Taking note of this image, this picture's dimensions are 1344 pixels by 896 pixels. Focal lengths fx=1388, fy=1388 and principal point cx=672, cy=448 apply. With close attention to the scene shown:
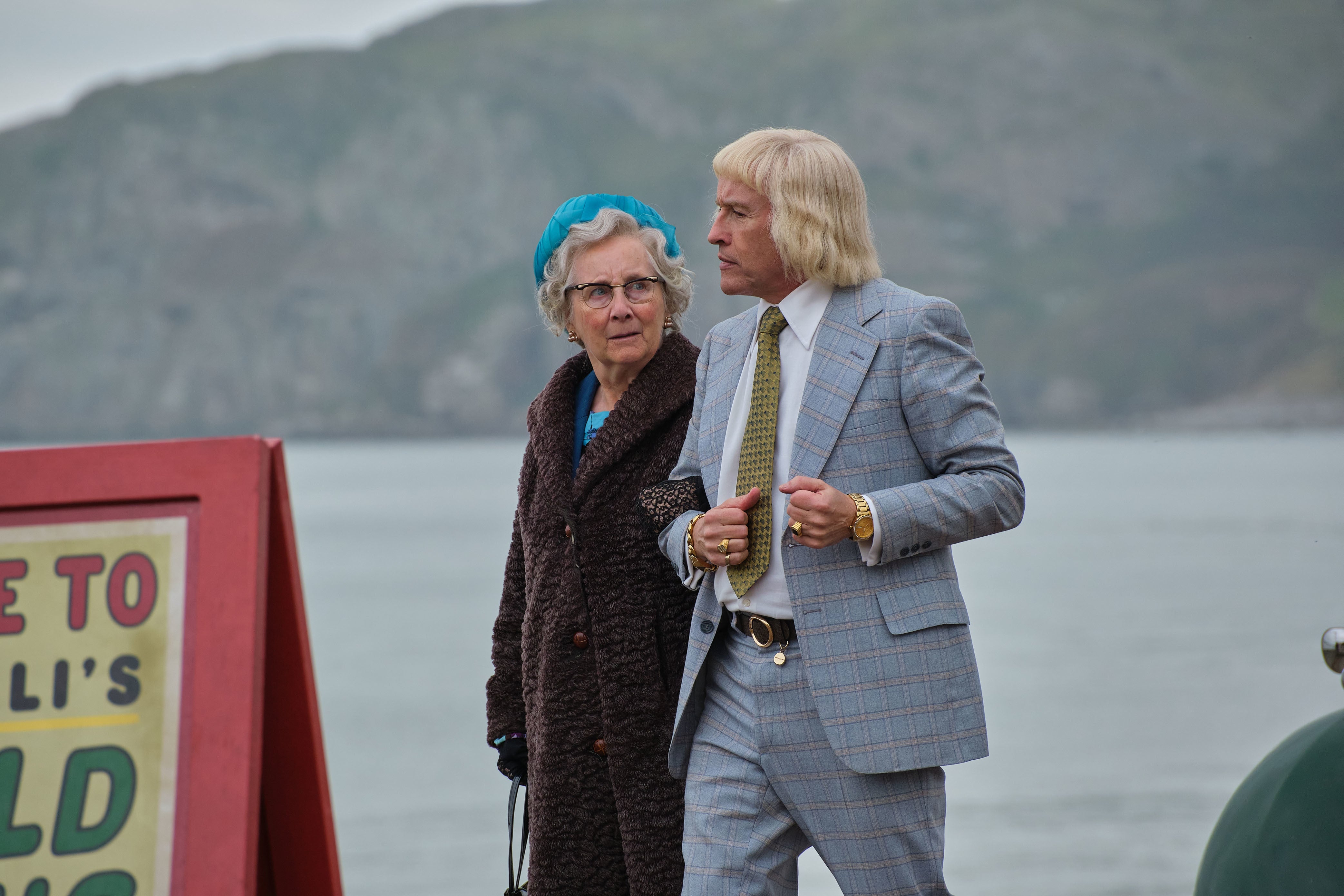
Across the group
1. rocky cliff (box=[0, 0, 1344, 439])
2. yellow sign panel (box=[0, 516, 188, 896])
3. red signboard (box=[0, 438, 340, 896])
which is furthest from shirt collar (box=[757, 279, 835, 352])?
rocky cliff (box=[0, 0, 1344, 439])

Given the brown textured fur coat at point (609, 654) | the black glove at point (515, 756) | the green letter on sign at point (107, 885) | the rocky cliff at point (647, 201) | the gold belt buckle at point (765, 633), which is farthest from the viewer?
the rocky cliff at point (647, 201)

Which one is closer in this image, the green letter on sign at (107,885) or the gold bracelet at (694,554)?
the green letter on sign at (107,885)

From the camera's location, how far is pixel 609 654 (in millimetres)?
2223

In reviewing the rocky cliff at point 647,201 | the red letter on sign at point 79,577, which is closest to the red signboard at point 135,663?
the red letter on sign at point 79,577

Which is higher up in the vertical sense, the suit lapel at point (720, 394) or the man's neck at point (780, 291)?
the man's neck at point (780, 291)

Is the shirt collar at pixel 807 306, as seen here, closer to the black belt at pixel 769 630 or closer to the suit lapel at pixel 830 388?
the suit lapel at pixel 830 388

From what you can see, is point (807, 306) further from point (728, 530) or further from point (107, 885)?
point (107, 885)

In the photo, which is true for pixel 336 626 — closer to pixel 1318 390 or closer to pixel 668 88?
pixel 1318 390

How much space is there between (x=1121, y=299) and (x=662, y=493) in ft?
307

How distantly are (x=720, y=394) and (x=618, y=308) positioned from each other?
28cm

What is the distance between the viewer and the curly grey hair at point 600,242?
2.34m

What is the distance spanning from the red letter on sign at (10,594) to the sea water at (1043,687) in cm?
462

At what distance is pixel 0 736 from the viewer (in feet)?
4.98

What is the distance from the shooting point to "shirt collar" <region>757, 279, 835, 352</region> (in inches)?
79.8
